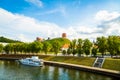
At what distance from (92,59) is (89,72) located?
13640 millimetres

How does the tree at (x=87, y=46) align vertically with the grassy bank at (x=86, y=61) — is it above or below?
above

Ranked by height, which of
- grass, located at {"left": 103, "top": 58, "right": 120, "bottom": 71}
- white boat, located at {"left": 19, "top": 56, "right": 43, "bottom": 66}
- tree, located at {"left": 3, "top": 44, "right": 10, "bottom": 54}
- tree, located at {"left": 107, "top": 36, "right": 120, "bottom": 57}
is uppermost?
tree, located at {"left": 3, "top": 44, "right": 10, "bottom": 54}

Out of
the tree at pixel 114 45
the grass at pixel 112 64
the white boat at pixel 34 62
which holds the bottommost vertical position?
the grass at pixel 112 64

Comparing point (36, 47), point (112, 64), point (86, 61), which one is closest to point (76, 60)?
point (86, 61)

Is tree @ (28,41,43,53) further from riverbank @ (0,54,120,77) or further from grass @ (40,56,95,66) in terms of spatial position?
grass @ (40,56,95,66)

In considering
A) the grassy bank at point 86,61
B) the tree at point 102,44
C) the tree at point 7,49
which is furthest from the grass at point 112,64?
the tree at point 7,49

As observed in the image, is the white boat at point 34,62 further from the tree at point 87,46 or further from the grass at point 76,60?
the tree at point 87,46

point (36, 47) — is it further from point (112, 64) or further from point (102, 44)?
point (112, 64)

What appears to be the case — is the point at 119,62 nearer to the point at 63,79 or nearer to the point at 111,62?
the point at 111,62

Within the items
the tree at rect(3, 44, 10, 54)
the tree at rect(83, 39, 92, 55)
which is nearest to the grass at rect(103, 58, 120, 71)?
the tree at rect(83, 39, 92, 55)

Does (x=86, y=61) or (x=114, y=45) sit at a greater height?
(x=114, y=45)

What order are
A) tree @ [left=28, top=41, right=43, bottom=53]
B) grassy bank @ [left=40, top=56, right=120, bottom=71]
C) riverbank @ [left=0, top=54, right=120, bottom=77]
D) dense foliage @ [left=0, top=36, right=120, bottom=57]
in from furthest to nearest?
tree @ [left=28, top=41, right=43, bottom=53], dense foliage @ [left=0, top=36, right=120, bottom=57], grassy bank @ [left=40, top=56, right=120, bottom=71], riverbank @ [left=0, top=54, right=120, bottom=77]

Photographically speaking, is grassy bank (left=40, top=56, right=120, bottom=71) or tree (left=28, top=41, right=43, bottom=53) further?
tree (left=28, top=41, right=43, bottom=53)

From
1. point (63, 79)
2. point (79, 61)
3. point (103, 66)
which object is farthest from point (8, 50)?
point (63, 79)
